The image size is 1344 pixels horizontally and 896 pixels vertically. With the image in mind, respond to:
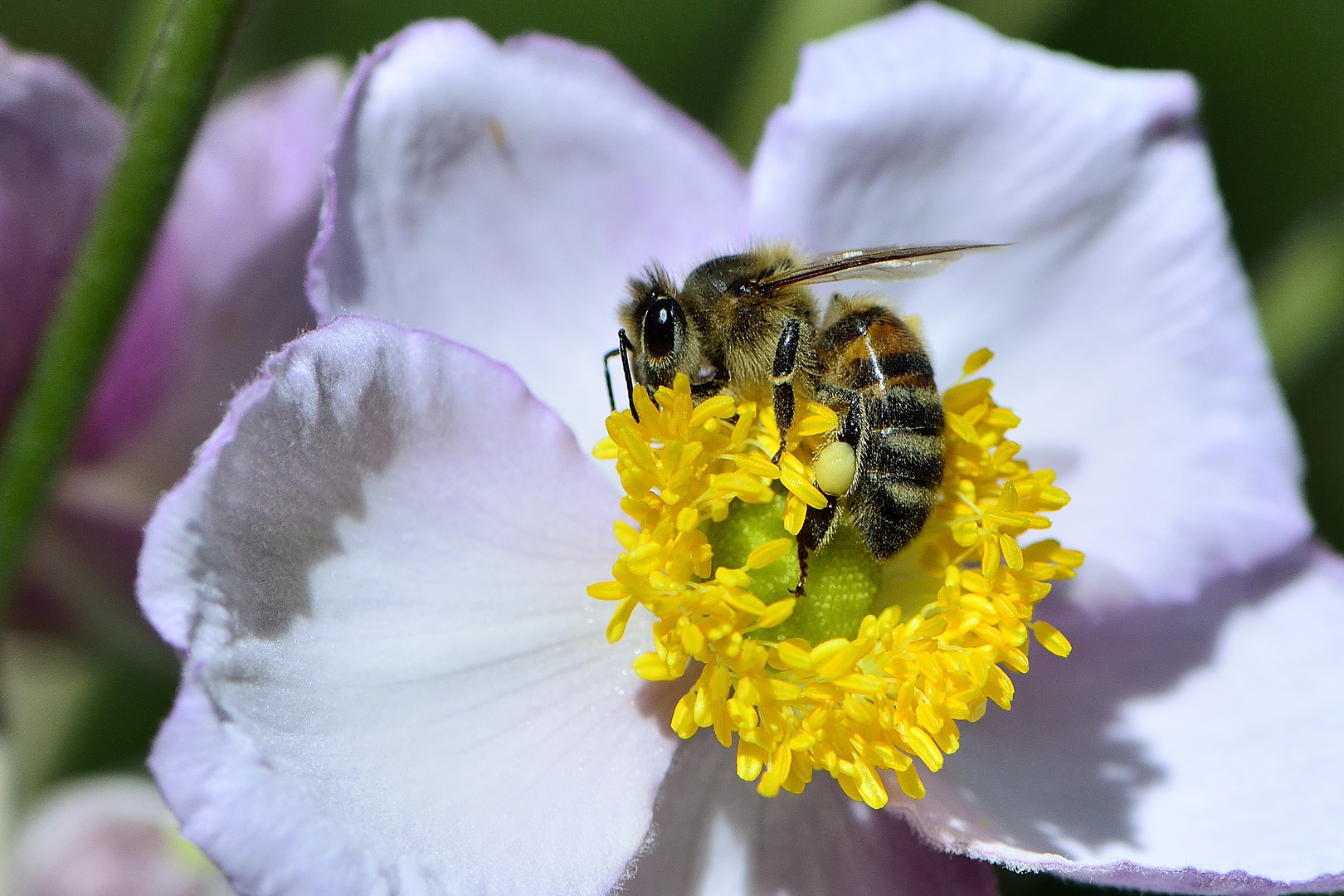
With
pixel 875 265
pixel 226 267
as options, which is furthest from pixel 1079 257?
pixel 226 267

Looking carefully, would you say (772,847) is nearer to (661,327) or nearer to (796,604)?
(796,604)

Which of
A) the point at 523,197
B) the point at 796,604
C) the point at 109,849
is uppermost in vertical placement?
the point at 523,197

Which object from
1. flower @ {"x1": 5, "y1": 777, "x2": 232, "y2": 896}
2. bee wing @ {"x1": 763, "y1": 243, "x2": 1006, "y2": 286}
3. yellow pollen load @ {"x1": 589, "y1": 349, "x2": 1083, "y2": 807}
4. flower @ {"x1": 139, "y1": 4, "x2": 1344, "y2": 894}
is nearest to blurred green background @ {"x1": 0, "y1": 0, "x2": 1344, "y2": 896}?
flower @ {"x1": 5, "y1": 777, "x2": 232, "y2": 896}

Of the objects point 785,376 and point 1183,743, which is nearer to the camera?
point 785,376

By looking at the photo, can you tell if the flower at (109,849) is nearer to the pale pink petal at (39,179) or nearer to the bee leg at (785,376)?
the pale pink petal at (39,179)

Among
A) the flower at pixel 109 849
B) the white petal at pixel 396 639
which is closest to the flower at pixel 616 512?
the white petal at pixel 396 639

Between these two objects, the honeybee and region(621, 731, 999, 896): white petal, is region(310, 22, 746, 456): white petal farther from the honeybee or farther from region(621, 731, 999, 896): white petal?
region(621, 731, 999, 896): white petal

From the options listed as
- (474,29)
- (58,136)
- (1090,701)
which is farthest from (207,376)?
(1090,701)

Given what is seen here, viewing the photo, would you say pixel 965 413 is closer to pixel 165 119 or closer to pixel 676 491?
pixel 676 491

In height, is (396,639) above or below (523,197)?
below
